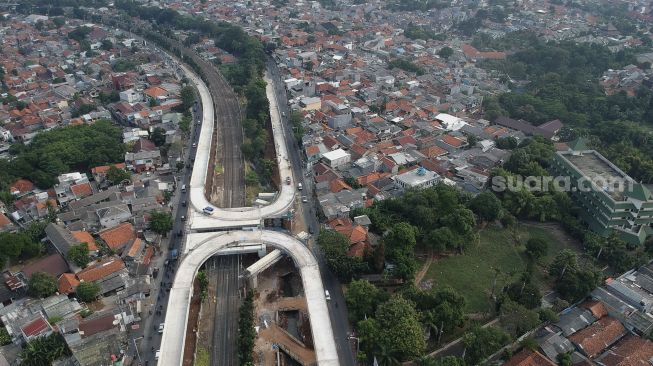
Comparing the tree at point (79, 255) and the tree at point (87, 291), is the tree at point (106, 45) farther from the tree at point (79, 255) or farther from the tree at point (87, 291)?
the tree at point (87, 291)

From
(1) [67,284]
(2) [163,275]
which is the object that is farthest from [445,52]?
(1) [67,284]

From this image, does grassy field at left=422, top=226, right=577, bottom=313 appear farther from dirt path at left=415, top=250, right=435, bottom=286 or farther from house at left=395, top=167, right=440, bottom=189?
house at left=395, top=167, right=440, bottom=189

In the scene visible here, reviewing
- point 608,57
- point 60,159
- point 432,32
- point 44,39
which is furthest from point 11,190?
point 608,57

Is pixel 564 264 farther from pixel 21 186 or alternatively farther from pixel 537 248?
pixel 21 186

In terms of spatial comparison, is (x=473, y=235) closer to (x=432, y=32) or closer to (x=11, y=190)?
(x=11, y=190)

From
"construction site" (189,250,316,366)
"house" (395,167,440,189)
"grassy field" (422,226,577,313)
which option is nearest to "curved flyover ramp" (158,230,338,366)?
"construction site" (189,250,316,366)

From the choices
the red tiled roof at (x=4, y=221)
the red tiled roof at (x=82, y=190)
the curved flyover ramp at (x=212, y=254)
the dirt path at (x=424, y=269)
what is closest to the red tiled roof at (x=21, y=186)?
the red tiled roof at (x=82, y=190)
